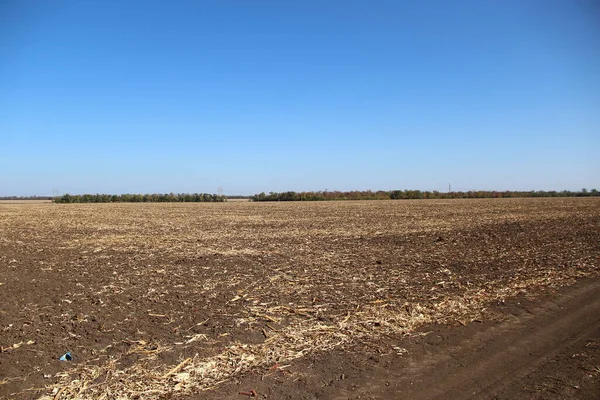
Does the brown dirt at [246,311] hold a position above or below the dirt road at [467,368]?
above

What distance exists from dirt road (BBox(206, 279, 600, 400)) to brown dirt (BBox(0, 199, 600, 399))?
38 millimetres

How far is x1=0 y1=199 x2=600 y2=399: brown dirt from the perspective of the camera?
471 centimetres

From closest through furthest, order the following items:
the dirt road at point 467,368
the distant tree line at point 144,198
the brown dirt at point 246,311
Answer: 1. the dirt road at point 467,368
2. the brown dirt at point 246,311
3. the distant tree line at point 144,198

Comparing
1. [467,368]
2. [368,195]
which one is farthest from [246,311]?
[368,195]

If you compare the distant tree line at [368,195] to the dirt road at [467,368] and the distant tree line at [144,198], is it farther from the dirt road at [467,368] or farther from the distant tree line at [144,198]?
the dirt road at [467,368]

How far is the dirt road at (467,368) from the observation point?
4.36 m

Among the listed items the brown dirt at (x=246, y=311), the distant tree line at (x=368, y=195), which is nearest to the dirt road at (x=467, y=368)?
the brown dirt at (x=246, y=311)

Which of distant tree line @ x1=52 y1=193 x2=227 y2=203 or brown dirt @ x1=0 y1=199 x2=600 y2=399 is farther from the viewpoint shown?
distant tree line @ x1=52 y1=193 x2=227 y2=203

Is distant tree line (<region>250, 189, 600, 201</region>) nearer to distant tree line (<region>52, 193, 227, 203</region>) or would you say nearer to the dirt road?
distant tree line (<region>52, 193, 227, 203</region>)

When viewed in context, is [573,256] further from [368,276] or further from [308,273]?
[308,273]

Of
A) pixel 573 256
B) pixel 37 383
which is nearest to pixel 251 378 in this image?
pixel 37 383

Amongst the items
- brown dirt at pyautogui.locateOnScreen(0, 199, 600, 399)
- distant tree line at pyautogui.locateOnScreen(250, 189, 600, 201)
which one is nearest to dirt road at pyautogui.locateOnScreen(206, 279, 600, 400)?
brown dirt at pyautogui.locateOnScreen(0, 199, 600, 399)

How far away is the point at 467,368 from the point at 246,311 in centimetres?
368

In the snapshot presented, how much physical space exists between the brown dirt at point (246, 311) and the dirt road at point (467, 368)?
0.04 m
